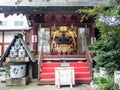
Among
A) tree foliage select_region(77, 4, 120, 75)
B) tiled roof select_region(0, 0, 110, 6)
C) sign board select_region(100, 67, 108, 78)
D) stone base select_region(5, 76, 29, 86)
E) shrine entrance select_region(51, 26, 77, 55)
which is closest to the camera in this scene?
tree foliage select_region(77, 4, 120, 75)

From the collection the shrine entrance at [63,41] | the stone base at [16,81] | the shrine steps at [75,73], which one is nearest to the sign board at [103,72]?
the shrine steps at [75,73]

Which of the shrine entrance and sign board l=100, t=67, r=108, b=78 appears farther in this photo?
the shrine entrance

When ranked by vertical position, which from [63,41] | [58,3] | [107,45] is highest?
[58,3]

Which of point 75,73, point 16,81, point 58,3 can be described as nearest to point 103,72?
point 75,73

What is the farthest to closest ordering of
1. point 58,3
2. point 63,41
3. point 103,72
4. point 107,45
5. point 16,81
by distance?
point 63,41, point 58,3, point 16,81, point 107,45, point 103,72

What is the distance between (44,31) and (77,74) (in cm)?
340

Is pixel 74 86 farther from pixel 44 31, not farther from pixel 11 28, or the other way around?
pixel 11 28

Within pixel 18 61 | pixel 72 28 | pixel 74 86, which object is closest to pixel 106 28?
pixel 74 86

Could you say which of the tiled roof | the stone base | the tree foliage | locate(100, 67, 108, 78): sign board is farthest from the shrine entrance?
locate(100, 67, 108, 78): sign board

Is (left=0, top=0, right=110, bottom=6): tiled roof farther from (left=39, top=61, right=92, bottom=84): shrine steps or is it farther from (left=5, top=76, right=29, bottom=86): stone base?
(left=5, top=76, right=29, bottom=86): stone base

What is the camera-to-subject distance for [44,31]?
1266cm

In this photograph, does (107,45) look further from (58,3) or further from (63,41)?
(63,41)

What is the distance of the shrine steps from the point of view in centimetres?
1002

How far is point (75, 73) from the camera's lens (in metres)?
10.4
